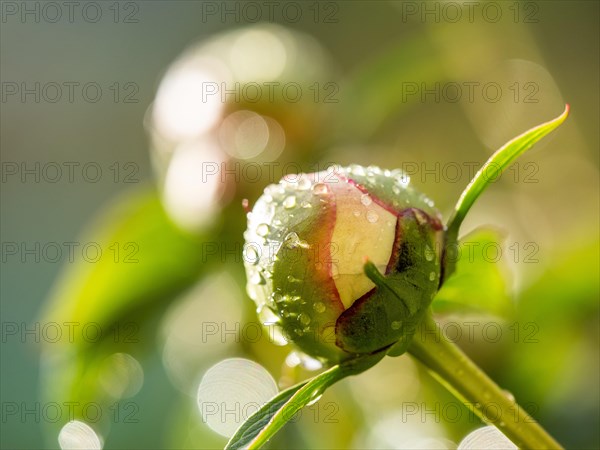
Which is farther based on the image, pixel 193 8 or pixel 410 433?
pixel 193 8

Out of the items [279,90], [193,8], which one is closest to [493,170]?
[279,90]

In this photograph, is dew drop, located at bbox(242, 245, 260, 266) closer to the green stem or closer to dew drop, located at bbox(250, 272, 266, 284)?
dew drop, located at bbox(250, 272, 266, 284)

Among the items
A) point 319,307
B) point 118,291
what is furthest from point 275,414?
point 118,291

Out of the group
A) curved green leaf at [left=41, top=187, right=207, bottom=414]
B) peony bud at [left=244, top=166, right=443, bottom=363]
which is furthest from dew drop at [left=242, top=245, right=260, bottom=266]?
curved green leaf at [left=41, top=187, right=207, bottom=414]

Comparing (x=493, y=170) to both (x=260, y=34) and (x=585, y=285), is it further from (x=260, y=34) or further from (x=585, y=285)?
(x=260, y=34)

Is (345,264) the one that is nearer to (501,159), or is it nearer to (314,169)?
(501,159)

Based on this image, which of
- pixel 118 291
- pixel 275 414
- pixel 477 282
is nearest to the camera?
pixel 275 414
